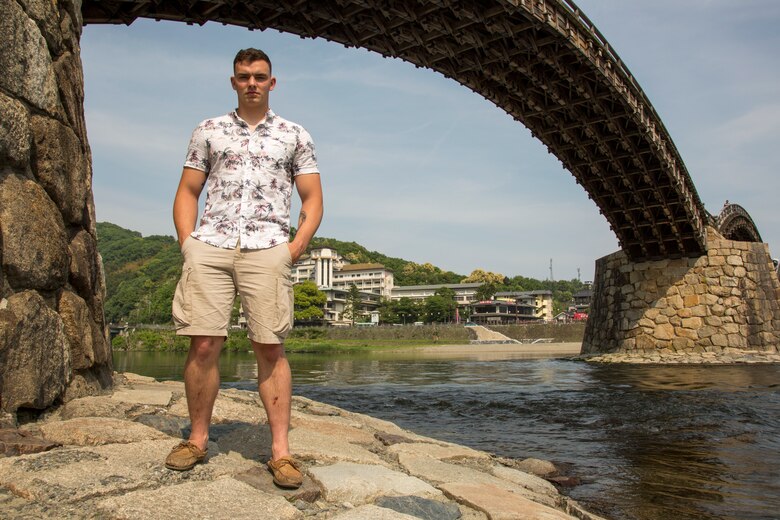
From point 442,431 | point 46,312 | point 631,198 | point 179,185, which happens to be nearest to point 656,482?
point 442,431

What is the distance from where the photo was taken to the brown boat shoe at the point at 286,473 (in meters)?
2.35

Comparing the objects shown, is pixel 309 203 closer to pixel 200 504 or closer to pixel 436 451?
pixel 200 504

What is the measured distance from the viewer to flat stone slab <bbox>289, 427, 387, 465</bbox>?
2.90 meters

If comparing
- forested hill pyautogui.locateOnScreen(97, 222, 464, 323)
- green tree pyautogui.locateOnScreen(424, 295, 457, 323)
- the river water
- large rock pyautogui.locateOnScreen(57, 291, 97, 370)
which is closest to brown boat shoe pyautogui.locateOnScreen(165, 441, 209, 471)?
large rock pyautogui.locateOnScreen(57, 291, 97, 370)

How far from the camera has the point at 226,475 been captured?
2451 mm

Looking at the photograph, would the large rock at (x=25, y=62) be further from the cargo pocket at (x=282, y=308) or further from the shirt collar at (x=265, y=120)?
the cargo pocket at (x=282, y=308)

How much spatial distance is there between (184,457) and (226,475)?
0.61ft

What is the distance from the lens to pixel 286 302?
2.59 metres

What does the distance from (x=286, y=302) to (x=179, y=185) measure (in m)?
0.75

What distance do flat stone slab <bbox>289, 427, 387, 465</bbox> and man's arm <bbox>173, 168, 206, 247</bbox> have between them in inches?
47.0

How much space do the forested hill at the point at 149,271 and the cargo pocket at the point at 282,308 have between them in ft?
265

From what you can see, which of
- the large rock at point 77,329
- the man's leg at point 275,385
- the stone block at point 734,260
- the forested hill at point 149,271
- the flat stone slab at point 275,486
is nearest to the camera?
the flat stone slab at point 275,486

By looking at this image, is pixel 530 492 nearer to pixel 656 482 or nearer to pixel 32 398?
pixel 656 482

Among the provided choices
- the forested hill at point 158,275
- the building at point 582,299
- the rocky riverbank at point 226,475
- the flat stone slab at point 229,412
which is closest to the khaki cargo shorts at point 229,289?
the rocky riverbank at point 226,475
